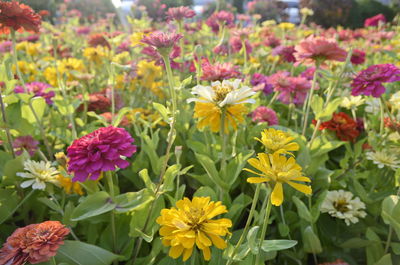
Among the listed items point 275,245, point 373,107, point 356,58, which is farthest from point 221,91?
point 356,58

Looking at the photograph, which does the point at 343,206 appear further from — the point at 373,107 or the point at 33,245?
the point at 33,245

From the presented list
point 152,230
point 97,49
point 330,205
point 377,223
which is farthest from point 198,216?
point 97,49

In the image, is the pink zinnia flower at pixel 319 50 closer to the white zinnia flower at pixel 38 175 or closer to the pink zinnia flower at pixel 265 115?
the pink zinnia flower at pixel 265 115

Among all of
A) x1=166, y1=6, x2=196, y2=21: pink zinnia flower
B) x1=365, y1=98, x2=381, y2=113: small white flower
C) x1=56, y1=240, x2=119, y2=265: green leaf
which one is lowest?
x1=365, y1=98, x2=381, y2=113: small white flower

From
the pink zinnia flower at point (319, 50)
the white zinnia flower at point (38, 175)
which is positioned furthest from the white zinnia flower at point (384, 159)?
the white zinnia flower at point (38, 175)

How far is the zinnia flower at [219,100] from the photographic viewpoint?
0.58 metres

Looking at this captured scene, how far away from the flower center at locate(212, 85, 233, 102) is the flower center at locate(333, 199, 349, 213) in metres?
0.43

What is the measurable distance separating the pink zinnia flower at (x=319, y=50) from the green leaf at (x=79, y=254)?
0.70 meters

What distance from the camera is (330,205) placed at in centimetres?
83

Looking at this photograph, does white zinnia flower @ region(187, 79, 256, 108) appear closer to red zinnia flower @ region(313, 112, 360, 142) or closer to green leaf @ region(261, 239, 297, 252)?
green leaf @ region(261, 239, 297, 252)

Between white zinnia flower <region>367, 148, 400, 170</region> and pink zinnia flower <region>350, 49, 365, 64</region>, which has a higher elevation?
pink zinnia flower <region>350, 49, 365, 64</region>

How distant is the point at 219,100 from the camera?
2.02ft

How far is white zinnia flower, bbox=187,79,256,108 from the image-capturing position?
0.57m

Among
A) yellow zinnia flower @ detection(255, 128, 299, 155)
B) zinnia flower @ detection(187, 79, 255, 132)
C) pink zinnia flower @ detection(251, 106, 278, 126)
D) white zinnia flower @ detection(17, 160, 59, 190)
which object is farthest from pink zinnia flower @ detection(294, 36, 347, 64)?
white zinnia flower @ detection(17, 160, 59, 190)
